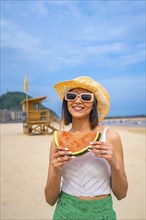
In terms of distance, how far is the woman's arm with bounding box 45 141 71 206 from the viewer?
1.68m

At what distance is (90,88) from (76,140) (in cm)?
48

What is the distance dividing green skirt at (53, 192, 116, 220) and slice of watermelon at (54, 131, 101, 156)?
382 millimetres

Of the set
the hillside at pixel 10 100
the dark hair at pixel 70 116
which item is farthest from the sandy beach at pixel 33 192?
the hillside at pixel 10 100

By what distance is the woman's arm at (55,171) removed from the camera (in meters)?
1.68

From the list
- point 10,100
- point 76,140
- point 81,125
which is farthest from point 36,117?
point 10,100

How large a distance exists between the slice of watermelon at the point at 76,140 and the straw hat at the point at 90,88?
1.34ft

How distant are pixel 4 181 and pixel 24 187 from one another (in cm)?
68

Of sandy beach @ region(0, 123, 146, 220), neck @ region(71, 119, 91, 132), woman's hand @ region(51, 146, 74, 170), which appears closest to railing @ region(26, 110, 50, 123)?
sandy beach @ region(0, 123, 146, 220)

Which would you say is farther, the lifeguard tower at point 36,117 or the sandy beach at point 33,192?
the lifeguard tower at point 36,117

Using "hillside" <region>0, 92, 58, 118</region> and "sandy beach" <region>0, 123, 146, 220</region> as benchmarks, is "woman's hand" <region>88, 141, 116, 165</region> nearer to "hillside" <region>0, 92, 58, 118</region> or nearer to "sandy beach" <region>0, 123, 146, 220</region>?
"sandy beach" <region>0, 123, 146, 220</region>

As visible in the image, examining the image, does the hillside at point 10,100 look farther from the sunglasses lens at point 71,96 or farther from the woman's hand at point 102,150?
the woman's hand at point 102,150

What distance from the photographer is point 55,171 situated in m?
1.77

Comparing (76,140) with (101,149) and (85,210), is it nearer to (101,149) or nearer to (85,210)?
(101,149)

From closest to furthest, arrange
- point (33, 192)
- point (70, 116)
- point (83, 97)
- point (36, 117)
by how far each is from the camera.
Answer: point (83, 97)
point (70, 116)
point (33, 192)
point (36, 117)
